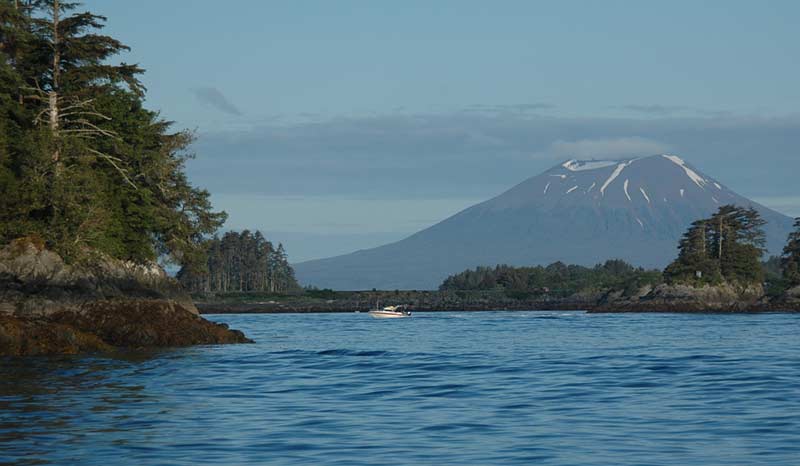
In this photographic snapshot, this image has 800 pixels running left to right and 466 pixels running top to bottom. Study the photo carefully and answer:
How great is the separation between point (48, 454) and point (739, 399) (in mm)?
18317

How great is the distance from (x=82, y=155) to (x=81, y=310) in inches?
407

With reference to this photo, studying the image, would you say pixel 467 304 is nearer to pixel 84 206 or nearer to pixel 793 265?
pixel 793 265

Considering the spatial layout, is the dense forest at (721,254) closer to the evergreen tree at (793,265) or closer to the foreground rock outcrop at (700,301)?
the foreground rock outcrop at (700,301)

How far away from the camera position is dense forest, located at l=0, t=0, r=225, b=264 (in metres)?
54.9

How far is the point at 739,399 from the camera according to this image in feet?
98.6

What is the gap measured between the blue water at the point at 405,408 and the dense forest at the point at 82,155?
11.5 metres

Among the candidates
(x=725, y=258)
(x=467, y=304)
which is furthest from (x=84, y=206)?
(x=467, y=304)

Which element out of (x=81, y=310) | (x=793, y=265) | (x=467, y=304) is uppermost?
(x=793, y=265)

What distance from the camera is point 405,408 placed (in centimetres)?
2875

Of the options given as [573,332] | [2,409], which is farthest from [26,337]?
[573,332]

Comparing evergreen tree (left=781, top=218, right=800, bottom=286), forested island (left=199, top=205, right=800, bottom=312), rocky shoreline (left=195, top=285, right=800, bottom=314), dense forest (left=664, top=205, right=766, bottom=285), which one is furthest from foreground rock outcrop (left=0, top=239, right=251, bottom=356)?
dense forest (left=664, top=205, right=766, bottom=285)

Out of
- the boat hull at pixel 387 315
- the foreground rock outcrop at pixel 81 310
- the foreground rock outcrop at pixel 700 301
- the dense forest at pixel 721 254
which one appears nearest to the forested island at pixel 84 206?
the foreground rock outcrop at pixel 81 310

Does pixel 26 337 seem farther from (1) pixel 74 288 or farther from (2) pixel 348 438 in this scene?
(2) pixel 348 438

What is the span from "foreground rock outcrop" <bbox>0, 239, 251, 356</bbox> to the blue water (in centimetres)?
318
